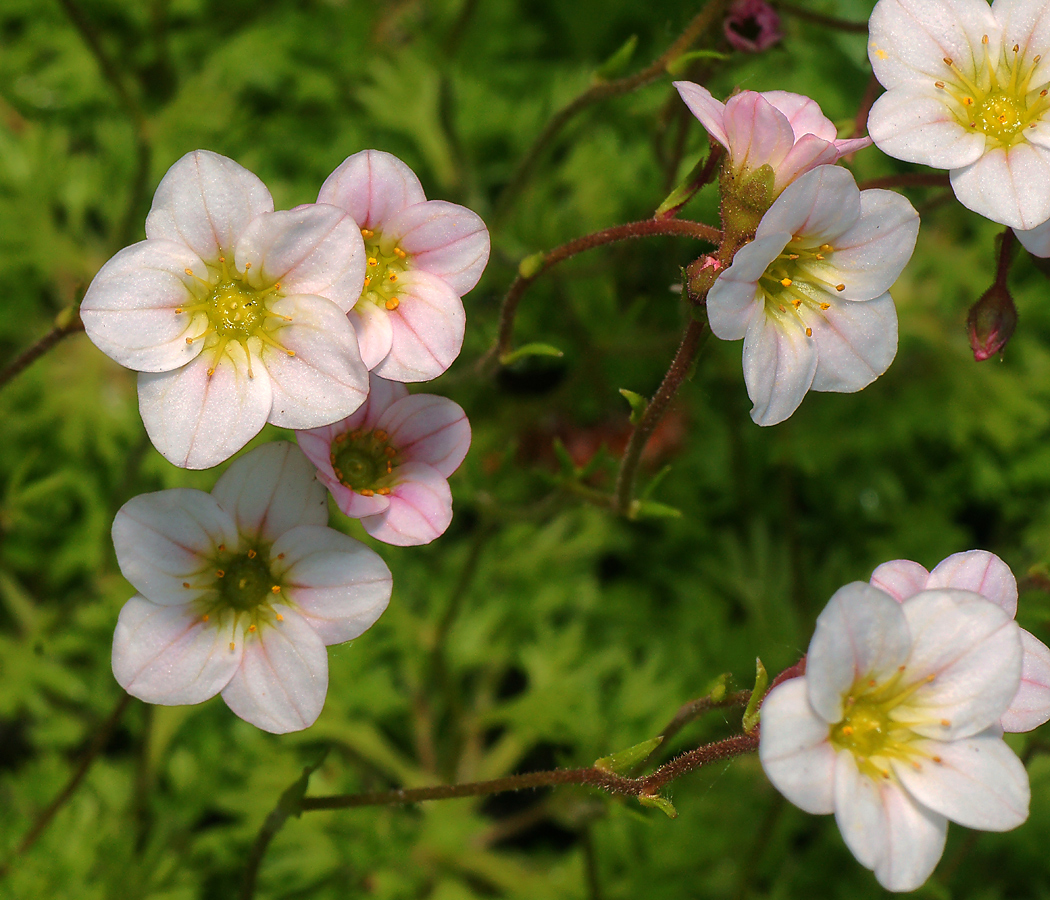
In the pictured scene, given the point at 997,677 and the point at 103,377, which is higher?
the point at 997,677

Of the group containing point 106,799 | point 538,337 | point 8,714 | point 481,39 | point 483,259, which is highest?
point 483,259

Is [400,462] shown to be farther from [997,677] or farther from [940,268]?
[940,268]

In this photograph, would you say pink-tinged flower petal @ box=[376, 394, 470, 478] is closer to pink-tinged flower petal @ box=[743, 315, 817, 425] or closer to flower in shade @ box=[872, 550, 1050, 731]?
pink-tinged flower petal @ box=[743, 315, 817, 425]

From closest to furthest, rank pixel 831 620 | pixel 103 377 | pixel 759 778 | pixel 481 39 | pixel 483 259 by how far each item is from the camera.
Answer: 1. pixel 831 620
2. pixel 483 259
3. pixel 759 778
4. pixel 103 377
5. pixel 481 39

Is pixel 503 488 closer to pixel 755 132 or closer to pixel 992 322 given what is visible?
pixel 992 322

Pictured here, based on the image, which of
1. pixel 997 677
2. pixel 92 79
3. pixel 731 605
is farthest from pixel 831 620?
pixel 92 79

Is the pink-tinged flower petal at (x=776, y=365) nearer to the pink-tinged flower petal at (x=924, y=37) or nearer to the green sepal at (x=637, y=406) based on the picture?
the green sepal at (x=637, y=406)
